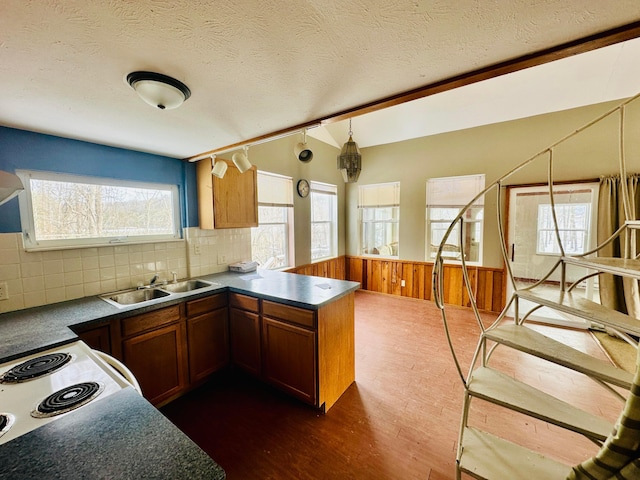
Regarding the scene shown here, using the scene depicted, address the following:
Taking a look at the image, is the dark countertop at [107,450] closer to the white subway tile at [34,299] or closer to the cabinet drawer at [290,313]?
the cabinet drawer at [290,313]

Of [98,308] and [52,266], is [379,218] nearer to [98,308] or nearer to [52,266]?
[98,308]

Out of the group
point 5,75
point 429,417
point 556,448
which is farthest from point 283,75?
point 556,448

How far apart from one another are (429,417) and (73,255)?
2993 millimetres

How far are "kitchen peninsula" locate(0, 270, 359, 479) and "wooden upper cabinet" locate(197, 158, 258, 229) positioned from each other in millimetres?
614

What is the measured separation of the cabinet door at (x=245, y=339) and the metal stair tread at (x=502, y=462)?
1.59m

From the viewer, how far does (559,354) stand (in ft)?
3.31

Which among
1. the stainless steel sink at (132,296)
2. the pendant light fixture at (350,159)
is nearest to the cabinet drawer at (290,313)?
the stainless steel sink at (132,296)

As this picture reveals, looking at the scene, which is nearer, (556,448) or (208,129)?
(556,448)

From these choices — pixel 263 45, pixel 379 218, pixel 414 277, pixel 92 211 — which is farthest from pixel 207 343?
pixel 379 218

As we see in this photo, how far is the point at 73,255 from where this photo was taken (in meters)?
2.03

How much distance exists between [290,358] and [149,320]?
1.09 meters

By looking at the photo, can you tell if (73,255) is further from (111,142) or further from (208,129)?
(208,129)

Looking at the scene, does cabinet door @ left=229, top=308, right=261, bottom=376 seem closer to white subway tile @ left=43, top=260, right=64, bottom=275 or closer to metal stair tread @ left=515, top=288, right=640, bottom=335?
white subway tile @ left=43, top=260, right=64, bottom=275

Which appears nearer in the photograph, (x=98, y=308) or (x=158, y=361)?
(x=98, y=308)
